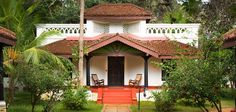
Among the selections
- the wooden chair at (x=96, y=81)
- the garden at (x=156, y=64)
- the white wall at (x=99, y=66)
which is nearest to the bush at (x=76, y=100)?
the garden at (x=156, y=64)

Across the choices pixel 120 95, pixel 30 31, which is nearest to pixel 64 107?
pixel 120 95

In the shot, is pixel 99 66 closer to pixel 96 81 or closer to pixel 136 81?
pixel 96 81

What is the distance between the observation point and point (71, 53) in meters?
25.5

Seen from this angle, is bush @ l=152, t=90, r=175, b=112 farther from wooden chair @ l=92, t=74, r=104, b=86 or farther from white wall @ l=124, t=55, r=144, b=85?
white wall @ l=124, t=55, r=144, b=85

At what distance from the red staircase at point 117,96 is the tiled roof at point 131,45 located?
238cm

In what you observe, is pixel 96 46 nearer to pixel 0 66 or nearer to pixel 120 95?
pixel 120 95

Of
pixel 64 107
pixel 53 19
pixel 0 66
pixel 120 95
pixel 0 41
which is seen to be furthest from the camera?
pixel 53 19

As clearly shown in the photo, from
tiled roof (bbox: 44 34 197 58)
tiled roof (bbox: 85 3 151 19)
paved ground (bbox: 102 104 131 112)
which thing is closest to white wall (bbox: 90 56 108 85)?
tiled roof (bbox: 44 34 197 58)

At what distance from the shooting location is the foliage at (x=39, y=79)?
1631 centimetres

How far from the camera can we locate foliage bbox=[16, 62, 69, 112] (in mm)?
16312

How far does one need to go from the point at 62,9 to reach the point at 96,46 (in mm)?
10562

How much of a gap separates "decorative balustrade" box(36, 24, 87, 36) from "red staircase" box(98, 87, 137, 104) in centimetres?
463

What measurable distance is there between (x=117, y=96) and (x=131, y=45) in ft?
9.79

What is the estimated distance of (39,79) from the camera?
16.3 m
